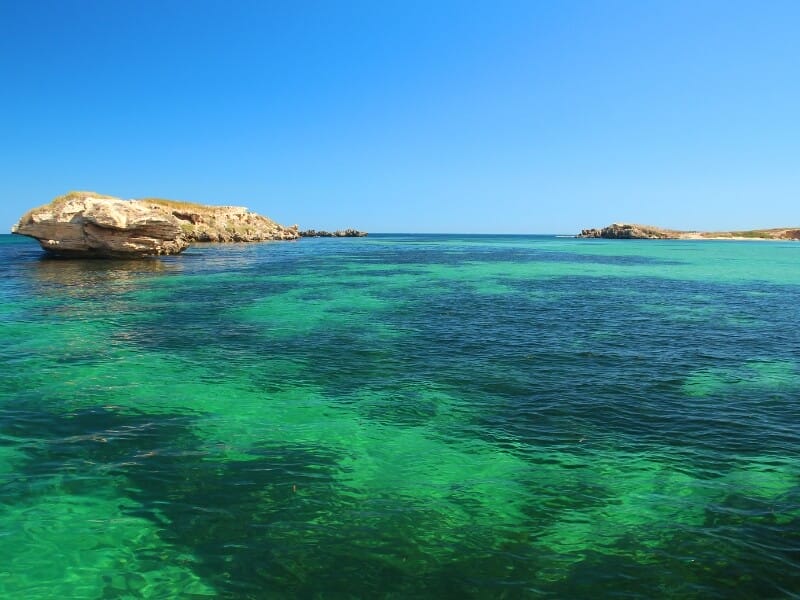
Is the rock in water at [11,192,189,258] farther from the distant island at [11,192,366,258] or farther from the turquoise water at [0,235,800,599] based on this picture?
the turquoise water at [0,235,800,599]

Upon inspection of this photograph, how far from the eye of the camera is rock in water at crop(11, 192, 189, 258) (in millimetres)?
54594

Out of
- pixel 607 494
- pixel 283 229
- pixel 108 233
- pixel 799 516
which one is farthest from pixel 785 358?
pixel 283 229

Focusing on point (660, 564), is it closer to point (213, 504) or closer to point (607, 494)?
point (607, 494)

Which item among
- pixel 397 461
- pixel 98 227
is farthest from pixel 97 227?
pixel 397 461

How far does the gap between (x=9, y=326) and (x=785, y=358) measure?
35.6 m

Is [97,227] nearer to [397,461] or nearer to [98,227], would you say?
[98,227]

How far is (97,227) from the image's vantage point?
55.4 metres

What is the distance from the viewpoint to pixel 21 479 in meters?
10.2

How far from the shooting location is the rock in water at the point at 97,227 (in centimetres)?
5459

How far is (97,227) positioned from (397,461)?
186ft

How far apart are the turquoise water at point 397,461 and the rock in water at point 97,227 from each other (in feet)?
108

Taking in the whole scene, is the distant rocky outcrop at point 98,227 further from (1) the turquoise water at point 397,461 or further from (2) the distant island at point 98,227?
(1) the turquoise water at point 397,461

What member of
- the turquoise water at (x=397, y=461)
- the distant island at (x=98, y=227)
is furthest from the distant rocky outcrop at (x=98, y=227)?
the turquoise water at (x=397, y=461)

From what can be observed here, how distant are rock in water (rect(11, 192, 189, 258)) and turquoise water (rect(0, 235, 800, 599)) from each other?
3305 centimetres
